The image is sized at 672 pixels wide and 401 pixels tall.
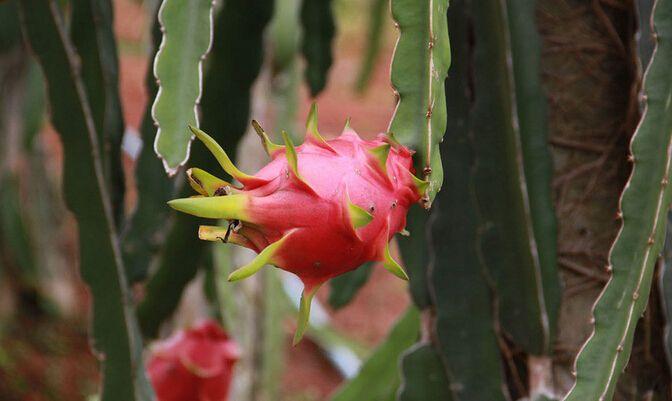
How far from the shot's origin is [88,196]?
0.79 meters

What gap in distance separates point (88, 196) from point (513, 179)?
38 centimetres

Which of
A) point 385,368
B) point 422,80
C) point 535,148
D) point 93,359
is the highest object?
point 422,80

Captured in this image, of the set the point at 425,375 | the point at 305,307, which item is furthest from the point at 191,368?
the point at 305,307

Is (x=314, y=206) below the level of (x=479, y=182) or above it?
above

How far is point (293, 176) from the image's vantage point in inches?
17.8

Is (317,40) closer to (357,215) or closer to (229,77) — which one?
(229,77)

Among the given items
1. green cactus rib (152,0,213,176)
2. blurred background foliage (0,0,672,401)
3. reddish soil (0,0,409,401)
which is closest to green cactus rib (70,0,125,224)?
blurred background foliage (0,0,672,401)

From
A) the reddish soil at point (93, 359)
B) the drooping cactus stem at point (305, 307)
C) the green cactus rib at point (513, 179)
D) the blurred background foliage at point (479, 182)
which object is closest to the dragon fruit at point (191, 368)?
the blurred background foliage at point (479, 182)

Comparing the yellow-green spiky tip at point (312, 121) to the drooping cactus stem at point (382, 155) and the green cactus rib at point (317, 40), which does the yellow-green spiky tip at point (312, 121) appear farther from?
the green cactus rib at point (317, 40)

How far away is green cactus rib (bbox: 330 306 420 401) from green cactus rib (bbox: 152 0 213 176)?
0.56 metres

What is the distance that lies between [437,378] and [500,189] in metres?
0.19

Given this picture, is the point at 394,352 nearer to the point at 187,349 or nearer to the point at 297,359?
the point at 187,349

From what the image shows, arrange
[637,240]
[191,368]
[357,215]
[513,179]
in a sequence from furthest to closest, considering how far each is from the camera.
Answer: [191,368]
[513,179]
[637,240]
[357,215]

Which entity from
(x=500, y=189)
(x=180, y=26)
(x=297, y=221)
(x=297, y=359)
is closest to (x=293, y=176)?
(x=297, y=221)
